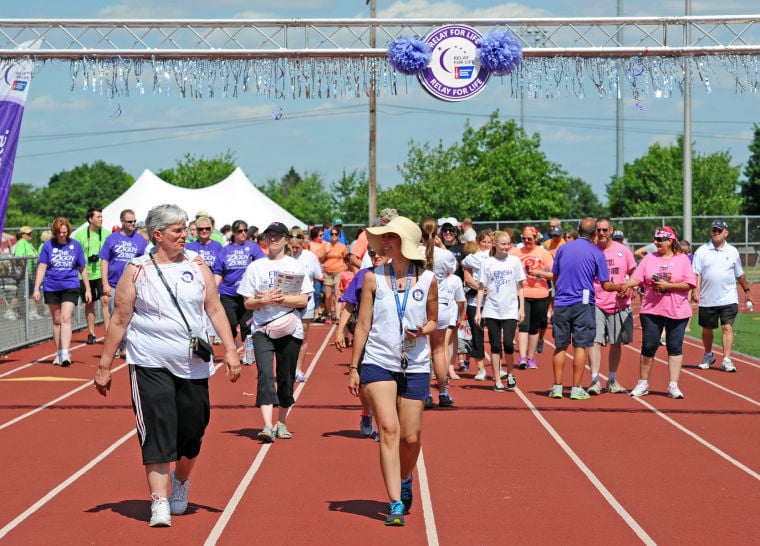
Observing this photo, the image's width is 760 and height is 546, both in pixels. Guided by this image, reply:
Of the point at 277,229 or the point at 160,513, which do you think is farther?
the point at 277,229

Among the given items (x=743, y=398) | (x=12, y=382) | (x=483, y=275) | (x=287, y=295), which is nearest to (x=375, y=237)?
(x=287, y=295)

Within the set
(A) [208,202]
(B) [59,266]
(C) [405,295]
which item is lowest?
(B) [59,266]

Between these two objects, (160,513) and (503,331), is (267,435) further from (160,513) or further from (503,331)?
(503,331)

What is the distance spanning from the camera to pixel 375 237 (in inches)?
282

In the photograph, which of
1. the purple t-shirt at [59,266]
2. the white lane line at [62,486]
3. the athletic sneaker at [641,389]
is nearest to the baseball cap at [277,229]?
the white lane line at [62,486]

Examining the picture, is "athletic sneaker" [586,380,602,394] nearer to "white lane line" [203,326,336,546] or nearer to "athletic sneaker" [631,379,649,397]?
"athletic sneaker" [631,379,649,397]

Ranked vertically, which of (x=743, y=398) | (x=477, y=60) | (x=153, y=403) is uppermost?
(x=477, y=60)

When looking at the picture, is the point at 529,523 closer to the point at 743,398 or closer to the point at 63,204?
the point at 743,398

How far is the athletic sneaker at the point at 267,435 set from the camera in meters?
9.73

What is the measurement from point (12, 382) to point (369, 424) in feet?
19.2

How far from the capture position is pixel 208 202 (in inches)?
1404

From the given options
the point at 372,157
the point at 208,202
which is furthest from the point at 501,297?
the point at 208,202

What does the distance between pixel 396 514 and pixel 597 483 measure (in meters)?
2.01

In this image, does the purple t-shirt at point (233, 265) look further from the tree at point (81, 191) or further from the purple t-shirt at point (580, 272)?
the tree at point (81, 191)
